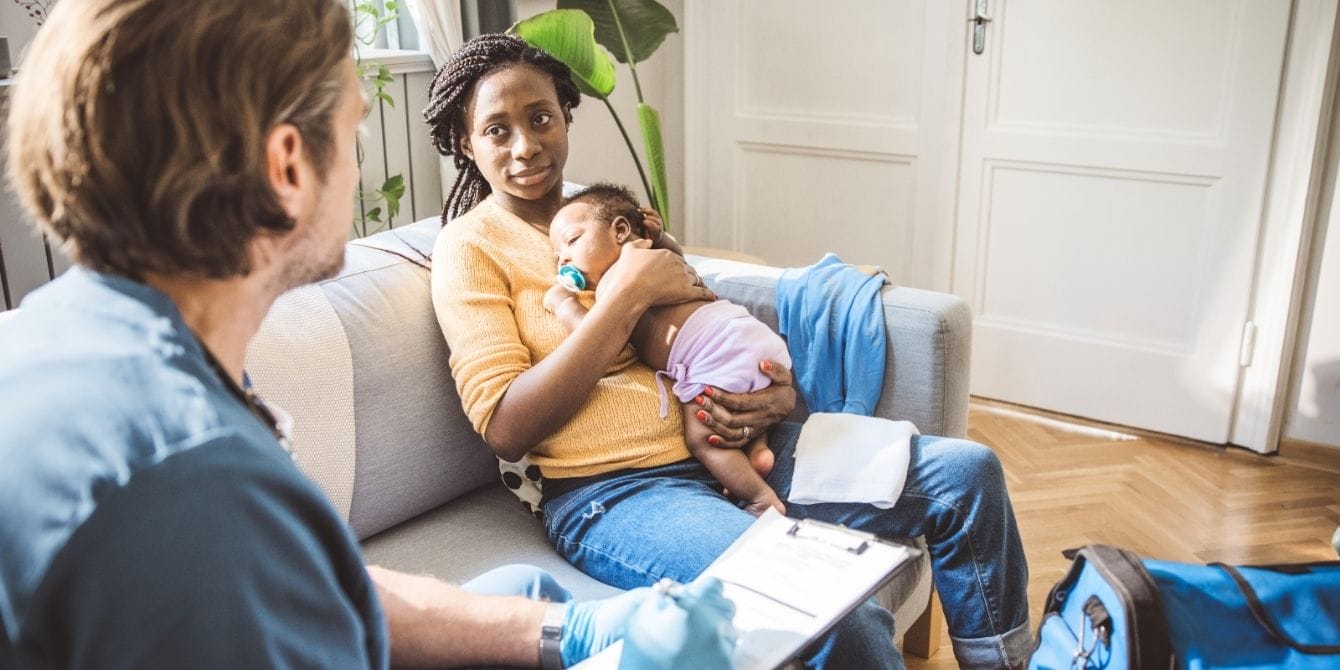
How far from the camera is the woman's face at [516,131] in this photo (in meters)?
1.80

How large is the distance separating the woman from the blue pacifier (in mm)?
35

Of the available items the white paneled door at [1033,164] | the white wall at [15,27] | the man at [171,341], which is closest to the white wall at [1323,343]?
the white paneled door at [1033,164]

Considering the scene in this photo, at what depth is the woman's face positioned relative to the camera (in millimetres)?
1796

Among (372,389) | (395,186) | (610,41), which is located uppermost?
(610,41)

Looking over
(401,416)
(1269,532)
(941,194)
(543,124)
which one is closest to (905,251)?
(941,194)

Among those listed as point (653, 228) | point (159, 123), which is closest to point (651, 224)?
point (653, 228)

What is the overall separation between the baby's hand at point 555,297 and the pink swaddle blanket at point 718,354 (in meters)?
0.18

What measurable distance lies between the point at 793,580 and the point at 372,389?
0.75 meters

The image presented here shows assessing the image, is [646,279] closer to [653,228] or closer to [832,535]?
[653,228]

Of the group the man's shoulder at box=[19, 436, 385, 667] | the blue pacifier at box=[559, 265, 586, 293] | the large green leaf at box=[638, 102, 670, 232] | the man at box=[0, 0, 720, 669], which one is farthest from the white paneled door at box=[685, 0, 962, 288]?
the man's shoulder at box=[19, 436, 385, 667]

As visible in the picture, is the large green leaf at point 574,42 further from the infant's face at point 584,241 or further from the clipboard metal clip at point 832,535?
the clipboard metal clip at point 832,535

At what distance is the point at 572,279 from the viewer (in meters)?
1.73

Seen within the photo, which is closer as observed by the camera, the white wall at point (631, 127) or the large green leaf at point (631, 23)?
the large green leaf at point (631, 23)

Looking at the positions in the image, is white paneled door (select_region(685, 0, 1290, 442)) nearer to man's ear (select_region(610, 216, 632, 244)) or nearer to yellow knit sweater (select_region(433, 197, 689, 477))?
man's ear (select_region(610, 216, 632, 244))
